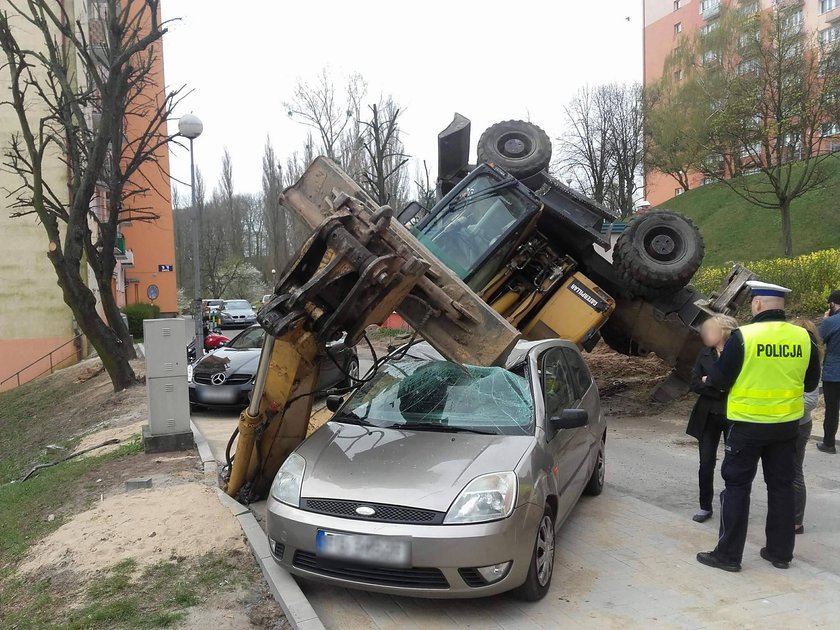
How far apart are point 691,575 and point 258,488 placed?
338 cm

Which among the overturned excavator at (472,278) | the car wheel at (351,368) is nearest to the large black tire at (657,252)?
the overturned excavator at (472,278)

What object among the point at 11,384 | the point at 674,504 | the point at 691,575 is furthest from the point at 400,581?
the point at 11,384

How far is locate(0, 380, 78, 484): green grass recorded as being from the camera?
10719mm

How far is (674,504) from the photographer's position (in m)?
6.18

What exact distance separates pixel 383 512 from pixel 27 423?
1366 cm

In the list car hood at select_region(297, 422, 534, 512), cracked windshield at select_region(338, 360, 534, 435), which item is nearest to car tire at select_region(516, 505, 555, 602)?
car hood at select_region(297, 422, 534, 512)

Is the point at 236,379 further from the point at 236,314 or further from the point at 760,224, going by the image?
the point at 760,224

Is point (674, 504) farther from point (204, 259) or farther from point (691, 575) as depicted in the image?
point (204, 259)

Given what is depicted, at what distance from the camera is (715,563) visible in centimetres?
449

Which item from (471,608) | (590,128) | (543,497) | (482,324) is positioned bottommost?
(471,608)

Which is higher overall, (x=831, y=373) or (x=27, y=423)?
(x=831, y=373)

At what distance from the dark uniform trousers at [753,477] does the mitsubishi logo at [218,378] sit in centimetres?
793

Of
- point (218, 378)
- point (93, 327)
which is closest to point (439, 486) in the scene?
point (218, 378)

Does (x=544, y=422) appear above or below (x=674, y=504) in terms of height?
above
